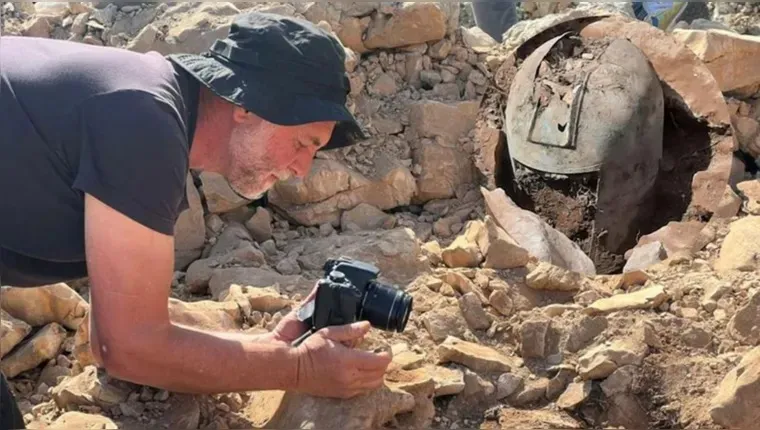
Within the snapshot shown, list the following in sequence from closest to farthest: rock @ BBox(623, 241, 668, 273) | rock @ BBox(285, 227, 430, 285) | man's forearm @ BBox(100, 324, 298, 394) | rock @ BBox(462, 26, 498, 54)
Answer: man's forearm @ BBox(100, 324, 298, 394) → rock @ BBox(285, 227, 430, 285) → rock @ BBox(623, 241, 668, 273) → rock @ BBox(462, 26, 498, 54)

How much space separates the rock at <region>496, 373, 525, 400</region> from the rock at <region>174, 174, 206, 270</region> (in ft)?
5.70

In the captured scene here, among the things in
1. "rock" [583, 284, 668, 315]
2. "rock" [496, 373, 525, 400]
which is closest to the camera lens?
"rock" [496, 373, 525, 400]

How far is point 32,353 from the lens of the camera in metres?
2.70

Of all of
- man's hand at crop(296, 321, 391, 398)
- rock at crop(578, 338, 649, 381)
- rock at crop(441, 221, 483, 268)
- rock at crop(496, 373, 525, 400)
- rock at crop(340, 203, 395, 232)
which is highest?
man's hand at crop(296, 321, 391, 398)

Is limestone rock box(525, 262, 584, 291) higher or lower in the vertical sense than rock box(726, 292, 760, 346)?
lower

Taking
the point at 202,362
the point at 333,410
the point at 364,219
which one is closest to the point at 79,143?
the point at 202,362

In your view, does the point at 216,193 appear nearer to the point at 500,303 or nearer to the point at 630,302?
the point at 500,303

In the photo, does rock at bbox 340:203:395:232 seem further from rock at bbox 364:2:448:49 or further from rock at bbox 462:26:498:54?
rock at bbox 462:26:498:54

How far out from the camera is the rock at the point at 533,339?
279cm

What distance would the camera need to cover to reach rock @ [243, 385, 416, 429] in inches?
90.0

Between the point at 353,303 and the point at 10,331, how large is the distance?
108 cm

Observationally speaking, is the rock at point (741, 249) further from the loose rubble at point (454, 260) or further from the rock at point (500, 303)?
the rock at point (500, 303)

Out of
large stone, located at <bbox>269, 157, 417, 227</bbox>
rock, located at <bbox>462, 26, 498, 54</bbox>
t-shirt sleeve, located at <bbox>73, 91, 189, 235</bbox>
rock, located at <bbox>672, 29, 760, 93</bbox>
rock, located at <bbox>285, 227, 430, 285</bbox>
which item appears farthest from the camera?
rock, located at <bbox>462, 26, 498, 54</bbox>

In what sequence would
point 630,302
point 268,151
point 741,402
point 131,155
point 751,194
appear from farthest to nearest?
point 751,194
point 630,302
point 741,402
point 268,151
point 131,155
